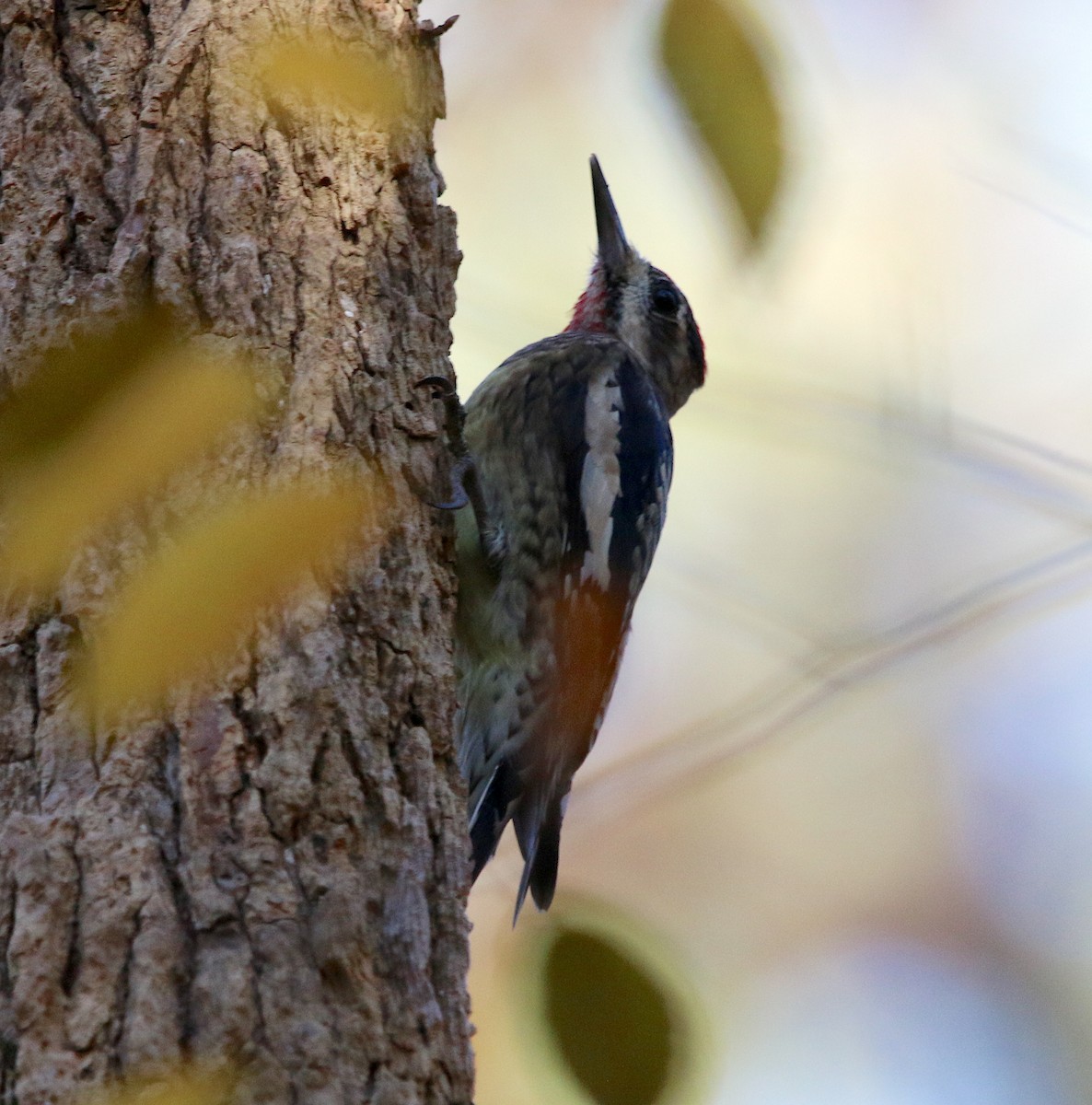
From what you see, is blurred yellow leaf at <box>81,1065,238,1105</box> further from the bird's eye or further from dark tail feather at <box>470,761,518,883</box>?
the bird's eye

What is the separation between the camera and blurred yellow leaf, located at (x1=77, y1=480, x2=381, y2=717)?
142cm

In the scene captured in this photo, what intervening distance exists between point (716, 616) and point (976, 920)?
1407 millimetres

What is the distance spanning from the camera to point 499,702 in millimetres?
2688

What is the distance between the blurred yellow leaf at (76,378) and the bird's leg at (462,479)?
→ 410mm

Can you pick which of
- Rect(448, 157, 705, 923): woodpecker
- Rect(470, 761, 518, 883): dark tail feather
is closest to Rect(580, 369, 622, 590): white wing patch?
Rect(448, 157, 705, 923): woodpecker

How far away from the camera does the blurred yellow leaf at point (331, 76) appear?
198 cm

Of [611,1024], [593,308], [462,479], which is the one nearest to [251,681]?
[611,1024]

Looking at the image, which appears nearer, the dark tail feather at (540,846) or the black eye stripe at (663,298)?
the dark tail feather at (540,846)

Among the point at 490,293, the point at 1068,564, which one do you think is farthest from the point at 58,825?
the point at 490,293

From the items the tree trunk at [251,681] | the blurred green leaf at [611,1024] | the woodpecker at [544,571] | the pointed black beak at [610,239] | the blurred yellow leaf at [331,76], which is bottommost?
the woodpecker at [544,571]

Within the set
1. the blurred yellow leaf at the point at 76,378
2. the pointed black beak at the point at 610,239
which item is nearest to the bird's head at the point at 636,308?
the pointed black beak at the point at 610,239

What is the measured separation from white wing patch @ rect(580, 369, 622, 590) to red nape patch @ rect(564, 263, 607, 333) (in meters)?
0.74

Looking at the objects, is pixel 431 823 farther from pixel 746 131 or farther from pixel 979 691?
pixel 979 691

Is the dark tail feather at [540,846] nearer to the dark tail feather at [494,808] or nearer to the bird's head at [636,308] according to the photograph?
the dark tail feather at [494,808]
